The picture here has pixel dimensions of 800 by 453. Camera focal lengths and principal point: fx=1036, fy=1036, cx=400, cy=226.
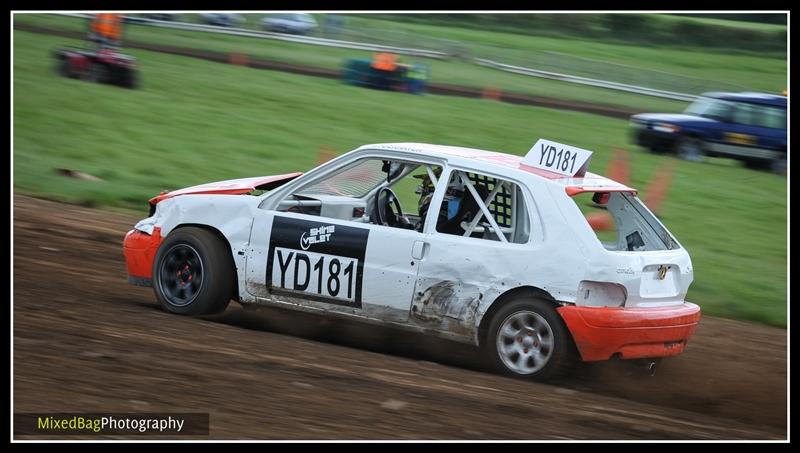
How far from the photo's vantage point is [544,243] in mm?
7055

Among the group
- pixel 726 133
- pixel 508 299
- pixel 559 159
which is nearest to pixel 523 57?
pixel 726 133

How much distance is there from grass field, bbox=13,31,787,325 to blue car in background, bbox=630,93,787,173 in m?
0.39

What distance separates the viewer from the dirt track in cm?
580

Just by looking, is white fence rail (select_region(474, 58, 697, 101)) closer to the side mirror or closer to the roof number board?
the side mirror

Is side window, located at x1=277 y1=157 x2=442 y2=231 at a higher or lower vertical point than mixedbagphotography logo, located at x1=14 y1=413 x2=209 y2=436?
higher

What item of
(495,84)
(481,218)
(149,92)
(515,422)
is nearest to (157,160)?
(149,92)

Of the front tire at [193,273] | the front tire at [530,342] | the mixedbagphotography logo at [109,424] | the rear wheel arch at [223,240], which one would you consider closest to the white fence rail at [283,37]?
the rear wheel arch at [223,240]

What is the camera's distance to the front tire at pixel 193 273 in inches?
308

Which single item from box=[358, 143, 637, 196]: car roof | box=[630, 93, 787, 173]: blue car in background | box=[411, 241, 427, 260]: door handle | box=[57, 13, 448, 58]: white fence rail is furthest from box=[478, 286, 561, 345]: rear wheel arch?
box=[57, 13, 448, 58]: white fence rail

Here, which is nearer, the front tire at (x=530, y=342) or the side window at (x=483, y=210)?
the front tire at (x=530, y=342)

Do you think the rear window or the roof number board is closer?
the roof number board

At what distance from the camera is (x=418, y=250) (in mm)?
7301

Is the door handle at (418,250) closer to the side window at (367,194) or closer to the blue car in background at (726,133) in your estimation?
the side window at (367,194)

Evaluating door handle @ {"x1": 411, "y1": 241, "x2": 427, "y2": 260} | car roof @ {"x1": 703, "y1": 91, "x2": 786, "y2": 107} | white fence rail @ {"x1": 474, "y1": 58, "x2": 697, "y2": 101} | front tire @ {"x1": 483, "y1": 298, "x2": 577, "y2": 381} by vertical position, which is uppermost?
white fence rail @ {"x1": 474, "y1": 58, "x2": 697, "y2": 101}
